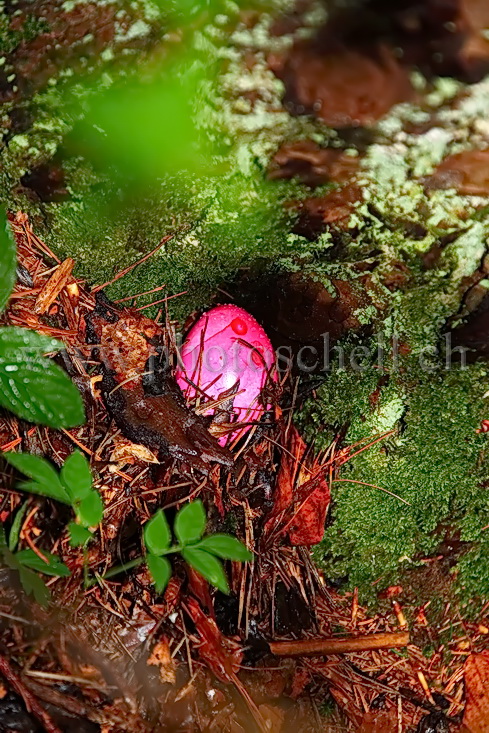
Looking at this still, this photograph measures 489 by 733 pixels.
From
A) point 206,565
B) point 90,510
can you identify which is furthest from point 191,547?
point 90,510

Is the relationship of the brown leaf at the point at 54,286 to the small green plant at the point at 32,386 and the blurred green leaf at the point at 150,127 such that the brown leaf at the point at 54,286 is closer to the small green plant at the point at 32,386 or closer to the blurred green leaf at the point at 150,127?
the small green plant at the point at 32,386

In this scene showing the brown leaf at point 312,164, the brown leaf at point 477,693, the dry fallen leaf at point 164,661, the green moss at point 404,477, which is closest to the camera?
the brown leaf at point 312,164

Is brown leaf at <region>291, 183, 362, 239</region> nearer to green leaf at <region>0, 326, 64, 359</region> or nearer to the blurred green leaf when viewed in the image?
the blurred green leaf

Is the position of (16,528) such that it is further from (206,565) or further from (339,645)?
(339,645)

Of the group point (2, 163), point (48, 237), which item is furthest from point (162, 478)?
point (2, 163)

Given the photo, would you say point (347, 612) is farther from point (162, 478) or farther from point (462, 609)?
point (162, 478)

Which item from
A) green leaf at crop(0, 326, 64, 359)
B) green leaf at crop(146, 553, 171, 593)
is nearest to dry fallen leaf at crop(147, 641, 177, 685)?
green leaf at crop(146, 553, 171, 593)

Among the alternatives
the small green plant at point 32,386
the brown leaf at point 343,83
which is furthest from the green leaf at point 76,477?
the brown leaf at point 343,83
